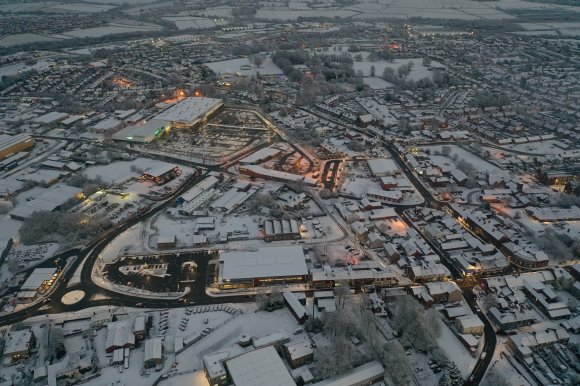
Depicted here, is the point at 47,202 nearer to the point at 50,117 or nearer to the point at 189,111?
the point at 50,117

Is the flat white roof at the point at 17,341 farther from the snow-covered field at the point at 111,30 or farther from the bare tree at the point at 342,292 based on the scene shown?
the snow-covered field at the point at 111,30

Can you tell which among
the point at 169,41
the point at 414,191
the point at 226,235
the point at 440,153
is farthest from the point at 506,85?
the point at 169,41

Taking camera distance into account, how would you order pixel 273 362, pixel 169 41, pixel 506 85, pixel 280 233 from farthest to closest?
1. pixel 169 41
2. pixel 506 85
3. pixel 280 233
4. pixel 273 362

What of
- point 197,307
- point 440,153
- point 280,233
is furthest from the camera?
point 440,153

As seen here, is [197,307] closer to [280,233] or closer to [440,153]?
[280,233]

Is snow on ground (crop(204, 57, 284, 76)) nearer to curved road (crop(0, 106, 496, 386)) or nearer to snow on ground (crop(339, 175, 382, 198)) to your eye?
snow on ground (crop(339, 175, 382, 198))

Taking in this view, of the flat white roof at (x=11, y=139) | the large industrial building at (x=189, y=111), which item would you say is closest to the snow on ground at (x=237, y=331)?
the large industrial building at (x=189, y=111)
